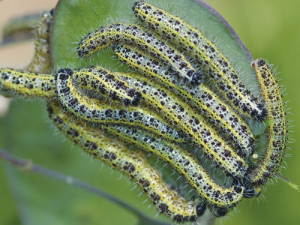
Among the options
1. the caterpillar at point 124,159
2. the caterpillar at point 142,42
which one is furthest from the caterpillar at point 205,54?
the caterpillar at point 124,159

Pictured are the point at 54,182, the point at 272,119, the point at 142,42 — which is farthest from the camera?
the point at 54,182

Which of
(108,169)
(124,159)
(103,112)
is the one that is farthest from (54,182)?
(103,112)

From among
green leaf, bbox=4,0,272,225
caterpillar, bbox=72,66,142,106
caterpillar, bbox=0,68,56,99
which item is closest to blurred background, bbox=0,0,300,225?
green leaf, bbox=4,0,272,225

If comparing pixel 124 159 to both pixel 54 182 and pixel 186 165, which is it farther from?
pixel 54 182

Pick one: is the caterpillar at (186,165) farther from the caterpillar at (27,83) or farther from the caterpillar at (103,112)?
the caterpillar at (27,83)

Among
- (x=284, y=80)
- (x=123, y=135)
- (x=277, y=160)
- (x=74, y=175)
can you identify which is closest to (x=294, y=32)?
(x=284, y=80)
